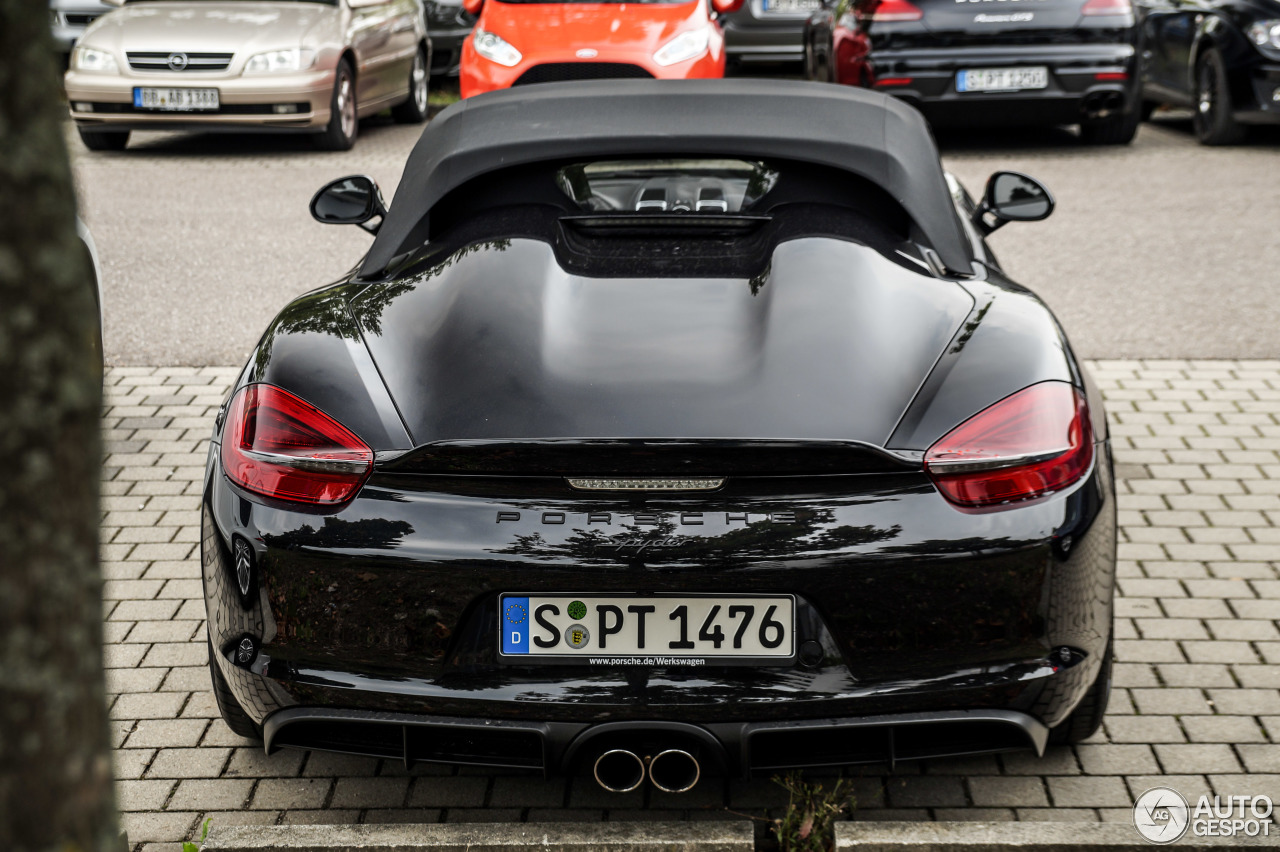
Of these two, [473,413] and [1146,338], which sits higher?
[473,413]

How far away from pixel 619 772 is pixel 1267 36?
10474 millimetres

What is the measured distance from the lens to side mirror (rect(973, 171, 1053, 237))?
4.00 meters

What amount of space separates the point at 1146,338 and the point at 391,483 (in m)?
4.95

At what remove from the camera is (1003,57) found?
11.1 m

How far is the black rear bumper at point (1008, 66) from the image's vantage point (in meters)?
11.1

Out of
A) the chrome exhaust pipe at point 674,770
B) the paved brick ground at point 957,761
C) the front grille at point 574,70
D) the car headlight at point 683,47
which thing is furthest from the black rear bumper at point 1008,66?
the chrome exhaust pipe at point 674,770

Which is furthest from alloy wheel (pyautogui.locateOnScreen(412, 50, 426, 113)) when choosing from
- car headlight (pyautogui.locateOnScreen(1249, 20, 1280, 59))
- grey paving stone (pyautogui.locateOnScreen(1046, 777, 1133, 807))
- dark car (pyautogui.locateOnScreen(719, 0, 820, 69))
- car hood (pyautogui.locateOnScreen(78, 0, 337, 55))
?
grey paving stone (pyautogui.locateOnScreen(1046, 777, 1133, 807))

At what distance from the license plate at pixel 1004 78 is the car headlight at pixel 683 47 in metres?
2.10

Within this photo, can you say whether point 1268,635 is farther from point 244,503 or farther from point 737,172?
point 244,503

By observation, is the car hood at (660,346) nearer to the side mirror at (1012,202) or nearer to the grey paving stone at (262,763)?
the grey paving stone at (262,763)

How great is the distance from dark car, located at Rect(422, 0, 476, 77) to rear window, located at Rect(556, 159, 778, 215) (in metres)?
13.5

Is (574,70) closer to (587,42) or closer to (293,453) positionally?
(587,42)

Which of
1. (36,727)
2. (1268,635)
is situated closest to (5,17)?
(36,727)

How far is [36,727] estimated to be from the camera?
3.51 ft
